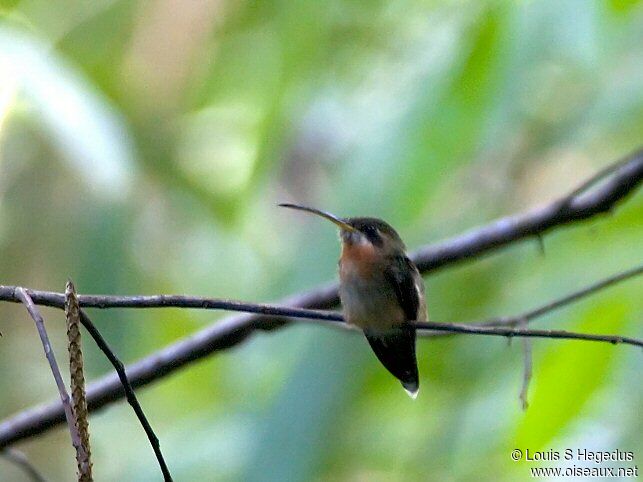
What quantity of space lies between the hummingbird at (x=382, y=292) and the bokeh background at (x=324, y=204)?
46 cm

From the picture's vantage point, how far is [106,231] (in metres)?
4.24

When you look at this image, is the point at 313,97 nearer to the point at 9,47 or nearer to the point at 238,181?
the point at 238,181

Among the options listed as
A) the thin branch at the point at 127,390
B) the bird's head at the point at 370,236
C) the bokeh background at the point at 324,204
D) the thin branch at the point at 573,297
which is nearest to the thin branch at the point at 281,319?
the bokeh background at the point at 324,204

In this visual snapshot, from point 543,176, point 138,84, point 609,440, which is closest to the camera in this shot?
point 609,440

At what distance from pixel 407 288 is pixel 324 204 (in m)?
1.58

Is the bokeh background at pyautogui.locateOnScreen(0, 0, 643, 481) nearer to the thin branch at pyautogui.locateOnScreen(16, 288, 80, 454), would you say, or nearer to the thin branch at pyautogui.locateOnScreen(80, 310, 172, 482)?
the thin branch at pyautogui.locateOnScreen(80, 310, 172, 482)

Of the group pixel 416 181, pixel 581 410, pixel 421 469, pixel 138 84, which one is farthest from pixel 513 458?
pixel 138 84

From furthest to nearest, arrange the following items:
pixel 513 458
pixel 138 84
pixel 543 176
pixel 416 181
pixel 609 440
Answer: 1. pixel 543 176
2. pixel 138 84
3. pixel 416 181
4. pixel 513 458
5. pixel 609 440

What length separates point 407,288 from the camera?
2736 millimetres

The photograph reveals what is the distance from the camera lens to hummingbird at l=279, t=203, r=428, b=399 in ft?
8.71

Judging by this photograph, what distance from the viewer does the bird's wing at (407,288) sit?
271cm

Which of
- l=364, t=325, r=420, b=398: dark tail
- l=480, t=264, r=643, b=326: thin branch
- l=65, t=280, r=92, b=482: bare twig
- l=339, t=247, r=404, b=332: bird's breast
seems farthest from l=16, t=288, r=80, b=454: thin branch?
l=480, t=264, r=643, b=326: thin branch

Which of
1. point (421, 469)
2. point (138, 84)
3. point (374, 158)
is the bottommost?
point (421, 469)

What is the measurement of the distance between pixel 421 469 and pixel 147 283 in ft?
5.66
